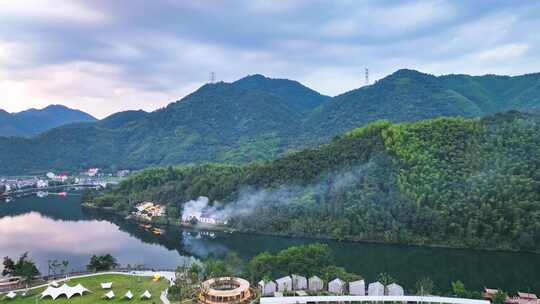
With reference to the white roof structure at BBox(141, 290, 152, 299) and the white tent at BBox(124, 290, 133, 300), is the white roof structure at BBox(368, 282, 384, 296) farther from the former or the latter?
the white tent at BBox(124, 290, 133, 300)

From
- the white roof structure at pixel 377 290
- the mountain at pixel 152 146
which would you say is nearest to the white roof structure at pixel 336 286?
the white roof structure at pixel 377 290

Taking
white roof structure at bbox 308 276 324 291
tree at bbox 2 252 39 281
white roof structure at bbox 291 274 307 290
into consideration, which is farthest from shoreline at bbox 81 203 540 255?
tree at bbox 2 252 39 281

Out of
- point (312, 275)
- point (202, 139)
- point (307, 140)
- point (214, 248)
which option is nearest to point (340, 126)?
point (307, 140)

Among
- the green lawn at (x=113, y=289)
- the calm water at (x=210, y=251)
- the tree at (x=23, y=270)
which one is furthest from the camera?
the calm water at (x=210, y=251)

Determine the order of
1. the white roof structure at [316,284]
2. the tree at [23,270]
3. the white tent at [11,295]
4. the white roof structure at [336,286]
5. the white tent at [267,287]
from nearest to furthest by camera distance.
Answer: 1. the white tent at [11,295]
2. the white tent at [267,287]
3. the white roof structure at [336,286]
4. the white roof structure at [316,284]
5. the tree at [23,270]

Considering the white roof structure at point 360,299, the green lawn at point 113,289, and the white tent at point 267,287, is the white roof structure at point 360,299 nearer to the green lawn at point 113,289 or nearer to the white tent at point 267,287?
the white tent at point 267,287

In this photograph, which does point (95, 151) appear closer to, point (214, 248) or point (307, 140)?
point (307, 140)
